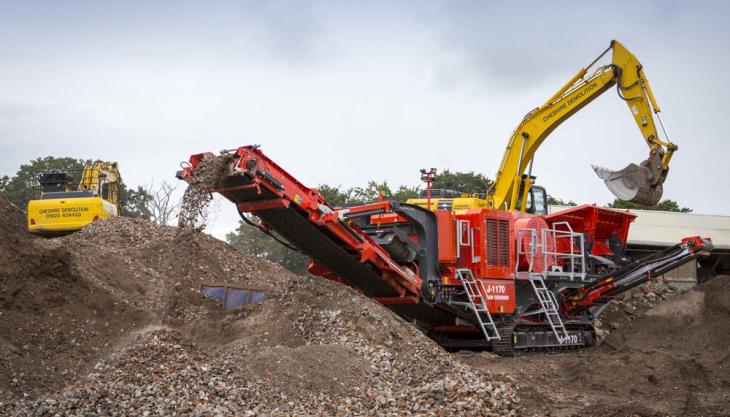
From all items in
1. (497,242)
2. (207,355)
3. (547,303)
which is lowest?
(207,355)

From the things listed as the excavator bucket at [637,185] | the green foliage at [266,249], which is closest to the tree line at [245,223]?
the green foliage at [266,249]

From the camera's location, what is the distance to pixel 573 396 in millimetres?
9312

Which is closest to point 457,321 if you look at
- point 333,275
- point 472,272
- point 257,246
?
point 472,272

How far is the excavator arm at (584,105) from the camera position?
14461 millimetres

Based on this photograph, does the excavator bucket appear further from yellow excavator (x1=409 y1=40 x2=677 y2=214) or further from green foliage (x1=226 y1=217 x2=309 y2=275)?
green foliage (x1=226 y1=217 x2=309 y2=275)

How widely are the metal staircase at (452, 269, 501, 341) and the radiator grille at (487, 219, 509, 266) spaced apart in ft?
1.37

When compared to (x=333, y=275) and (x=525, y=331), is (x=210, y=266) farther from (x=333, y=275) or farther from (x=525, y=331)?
(x=525, y=331)

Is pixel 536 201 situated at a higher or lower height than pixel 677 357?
higher

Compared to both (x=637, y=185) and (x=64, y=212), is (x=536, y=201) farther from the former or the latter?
(x=64, y=212)

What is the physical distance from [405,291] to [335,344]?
108 inches

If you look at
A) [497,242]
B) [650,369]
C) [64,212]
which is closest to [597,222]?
[497,242]

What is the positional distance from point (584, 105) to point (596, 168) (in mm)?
1454

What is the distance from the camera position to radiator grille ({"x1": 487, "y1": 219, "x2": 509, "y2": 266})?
1251 cm

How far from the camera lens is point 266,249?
145 ft
